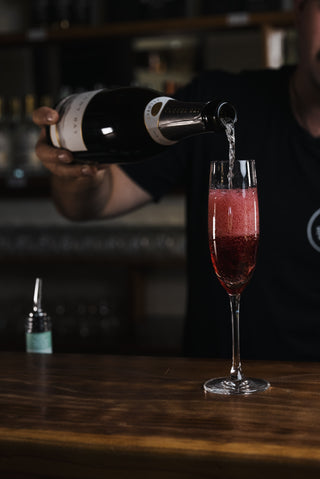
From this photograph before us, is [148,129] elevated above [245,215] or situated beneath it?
elevated above

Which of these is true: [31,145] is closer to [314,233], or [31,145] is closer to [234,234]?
[314,233]

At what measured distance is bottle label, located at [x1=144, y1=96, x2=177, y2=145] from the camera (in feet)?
4.11

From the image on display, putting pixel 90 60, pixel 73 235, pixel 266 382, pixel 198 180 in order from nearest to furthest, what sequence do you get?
pixel 266 382 < pixel 198 180 < pixel 73 235 < pixel 90 60

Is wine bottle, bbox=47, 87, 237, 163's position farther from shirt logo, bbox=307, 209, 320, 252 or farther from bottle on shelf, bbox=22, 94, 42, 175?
bottle on shelf, bbox=22, 94, 42, 175

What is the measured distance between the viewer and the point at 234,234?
1.00m

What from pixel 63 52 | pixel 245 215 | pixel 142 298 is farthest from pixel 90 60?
pixel 245 215

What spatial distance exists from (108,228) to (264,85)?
1.52 meters

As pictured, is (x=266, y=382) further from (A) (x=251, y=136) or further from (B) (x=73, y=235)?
(B) (x=73, y=235)

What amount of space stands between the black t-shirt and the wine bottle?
257 mm

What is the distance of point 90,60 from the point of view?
3189 mm

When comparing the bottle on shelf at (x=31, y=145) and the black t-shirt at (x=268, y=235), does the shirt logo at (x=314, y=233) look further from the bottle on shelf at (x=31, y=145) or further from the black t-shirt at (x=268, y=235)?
the bottle on shelf at (x=31, y=145)

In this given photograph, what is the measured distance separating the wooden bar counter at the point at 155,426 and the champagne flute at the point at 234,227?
9 cm

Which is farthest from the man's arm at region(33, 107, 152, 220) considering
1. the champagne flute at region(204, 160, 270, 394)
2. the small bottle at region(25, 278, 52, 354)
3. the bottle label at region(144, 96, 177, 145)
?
the champagne flute at region(204, 160, 270, 394)

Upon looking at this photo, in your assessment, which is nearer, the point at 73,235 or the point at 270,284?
the point at 270,284
